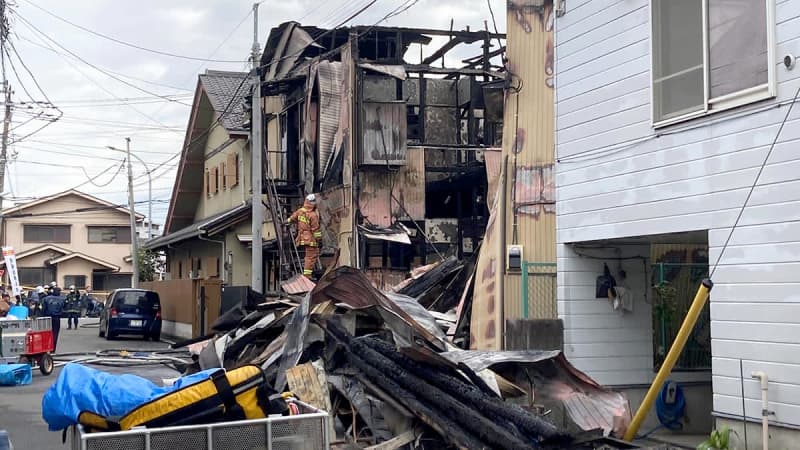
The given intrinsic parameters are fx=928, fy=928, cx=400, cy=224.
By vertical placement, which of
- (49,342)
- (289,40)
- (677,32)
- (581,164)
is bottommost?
(49,342)

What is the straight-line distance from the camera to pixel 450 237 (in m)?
22.7

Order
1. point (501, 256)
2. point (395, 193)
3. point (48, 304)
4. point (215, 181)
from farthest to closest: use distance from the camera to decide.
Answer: point (215, 181) < point (48, 304) < point (395, 193) < point (501, 256)

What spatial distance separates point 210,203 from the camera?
37.4m

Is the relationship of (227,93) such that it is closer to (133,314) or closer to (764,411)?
(133,314)

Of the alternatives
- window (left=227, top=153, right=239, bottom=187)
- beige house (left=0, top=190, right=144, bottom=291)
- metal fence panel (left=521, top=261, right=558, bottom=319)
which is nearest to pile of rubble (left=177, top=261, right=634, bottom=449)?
metal fence panel (left=521, top=261, right=558, bottom=319)

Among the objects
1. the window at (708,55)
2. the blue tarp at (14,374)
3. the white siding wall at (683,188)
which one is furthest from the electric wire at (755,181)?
the blue tarp at (14,374)

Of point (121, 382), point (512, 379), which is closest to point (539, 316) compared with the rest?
point (512, 379)

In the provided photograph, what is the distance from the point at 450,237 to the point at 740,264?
46.7ft

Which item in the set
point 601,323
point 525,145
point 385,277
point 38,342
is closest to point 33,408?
point 38,342

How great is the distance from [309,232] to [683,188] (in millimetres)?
13851

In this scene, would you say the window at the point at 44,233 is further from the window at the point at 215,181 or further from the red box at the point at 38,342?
the red box at the point at 38,342

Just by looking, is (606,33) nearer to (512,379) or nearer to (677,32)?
(677,32)

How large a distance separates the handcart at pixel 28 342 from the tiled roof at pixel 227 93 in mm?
13664

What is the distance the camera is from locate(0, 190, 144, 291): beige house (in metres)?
61.1
